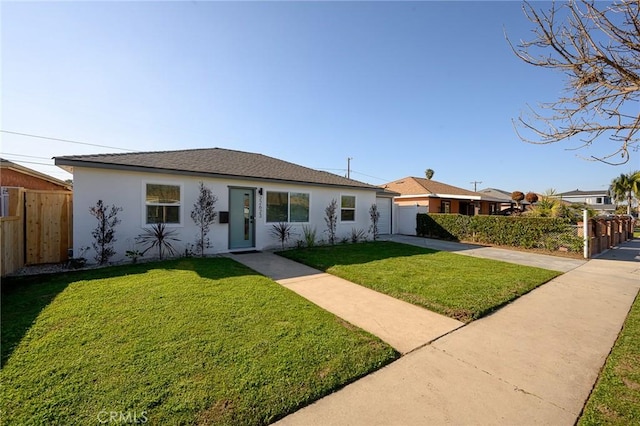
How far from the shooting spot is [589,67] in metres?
2.43

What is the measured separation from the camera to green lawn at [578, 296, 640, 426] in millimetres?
2203

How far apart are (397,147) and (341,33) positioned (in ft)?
37.0

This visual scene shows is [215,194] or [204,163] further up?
[204,163]

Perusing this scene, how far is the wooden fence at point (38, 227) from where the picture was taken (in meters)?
6.32

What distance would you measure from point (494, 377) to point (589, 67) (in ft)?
10.3

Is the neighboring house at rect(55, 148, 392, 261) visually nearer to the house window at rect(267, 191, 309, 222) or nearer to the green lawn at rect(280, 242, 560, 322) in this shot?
the house window at rect(267, 191, 309, 222)

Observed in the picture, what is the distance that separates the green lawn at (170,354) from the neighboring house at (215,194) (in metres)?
2.94

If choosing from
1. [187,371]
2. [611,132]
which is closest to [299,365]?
[187,371]

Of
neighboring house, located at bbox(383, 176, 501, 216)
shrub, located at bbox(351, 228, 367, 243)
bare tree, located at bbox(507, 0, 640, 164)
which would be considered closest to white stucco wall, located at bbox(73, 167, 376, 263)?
shrub, located at bbox(351, 228, 367, 243)

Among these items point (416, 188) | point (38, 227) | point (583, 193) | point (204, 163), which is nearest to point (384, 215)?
point (416, 188)

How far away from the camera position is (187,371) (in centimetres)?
261

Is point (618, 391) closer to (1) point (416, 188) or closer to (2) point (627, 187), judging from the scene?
(1) point (416, 188)

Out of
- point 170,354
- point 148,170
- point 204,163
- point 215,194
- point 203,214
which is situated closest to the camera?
point 170,354

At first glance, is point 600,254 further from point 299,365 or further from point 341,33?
point 299,365
